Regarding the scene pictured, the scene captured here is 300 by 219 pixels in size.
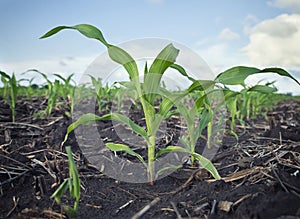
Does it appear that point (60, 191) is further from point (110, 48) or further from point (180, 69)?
point (180, 69)

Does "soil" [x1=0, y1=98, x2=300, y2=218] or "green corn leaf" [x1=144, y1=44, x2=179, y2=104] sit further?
"green corn leaf" [x1=144, y1=44, x2=179, y2=104]

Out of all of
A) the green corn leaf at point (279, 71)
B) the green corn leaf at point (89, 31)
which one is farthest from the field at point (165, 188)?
the green corn leaf at point (89, 31)

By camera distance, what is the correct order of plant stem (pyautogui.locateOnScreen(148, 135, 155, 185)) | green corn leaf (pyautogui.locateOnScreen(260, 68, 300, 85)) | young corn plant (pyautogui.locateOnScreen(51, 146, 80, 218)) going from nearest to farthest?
young corn plant (pyautogui.locateOnScreen(51, 146, 80, 218)) < green corn leaf (pyautogui.locateOnScreen(260, 68, 300, 85)) < plant stem (pyautogui.locateOnScreen(148, 135, 155, 185))

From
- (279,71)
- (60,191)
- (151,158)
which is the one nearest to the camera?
(60,191)

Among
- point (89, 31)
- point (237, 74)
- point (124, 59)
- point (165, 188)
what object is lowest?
point (165, 188)

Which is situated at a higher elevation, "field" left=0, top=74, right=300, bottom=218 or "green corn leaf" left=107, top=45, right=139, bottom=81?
"green corn leaf" left=107, top=45, right=139, bottom=81

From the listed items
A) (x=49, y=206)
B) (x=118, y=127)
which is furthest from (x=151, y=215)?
(x=118, y=127)

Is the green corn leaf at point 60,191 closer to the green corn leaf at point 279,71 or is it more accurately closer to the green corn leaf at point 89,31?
the green corn leaf at point 89,31

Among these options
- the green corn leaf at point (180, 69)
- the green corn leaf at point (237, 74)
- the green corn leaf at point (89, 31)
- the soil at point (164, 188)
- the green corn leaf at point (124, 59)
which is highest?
the green corn leaf at point (89, 31)

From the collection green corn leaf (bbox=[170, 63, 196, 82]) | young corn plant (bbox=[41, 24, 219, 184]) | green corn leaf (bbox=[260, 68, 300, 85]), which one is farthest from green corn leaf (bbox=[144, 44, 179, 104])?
green corn leaf (bbox=[260, 68, 300, 85])

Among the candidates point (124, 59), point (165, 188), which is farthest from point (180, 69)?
point (165, 188)

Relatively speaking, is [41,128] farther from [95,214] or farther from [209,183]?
[209,183]

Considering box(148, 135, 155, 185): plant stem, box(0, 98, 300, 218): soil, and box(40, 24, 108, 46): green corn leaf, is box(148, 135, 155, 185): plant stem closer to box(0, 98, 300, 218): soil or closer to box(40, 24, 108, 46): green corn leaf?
box(0, 98, 300, 218): soil

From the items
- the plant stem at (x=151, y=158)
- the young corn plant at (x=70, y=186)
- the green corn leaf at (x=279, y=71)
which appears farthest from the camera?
the plant stem at (x=151, y=158)
